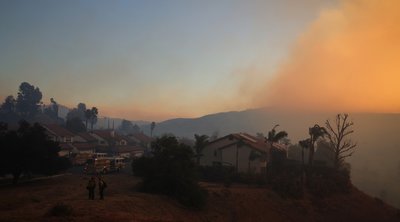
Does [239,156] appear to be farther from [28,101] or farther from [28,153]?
[28,101]

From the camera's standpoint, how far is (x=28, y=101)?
171 meters

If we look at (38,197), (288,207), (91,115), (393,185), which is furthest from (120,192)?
(393,185)

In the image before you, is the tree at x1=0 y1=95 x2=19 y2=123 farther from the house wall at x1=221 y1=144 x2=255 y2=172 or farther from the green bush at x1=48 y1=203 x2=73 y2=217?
the green bush at x1=48 y1=203 x2=73 y2=217

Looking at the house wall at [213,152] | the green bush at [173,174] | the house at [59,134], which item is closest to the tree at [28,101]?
the house at [59,134]

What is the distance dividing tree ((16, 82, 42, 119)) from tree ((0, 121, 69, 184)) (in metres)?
132

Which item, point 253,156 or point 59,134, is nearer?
point 253,156

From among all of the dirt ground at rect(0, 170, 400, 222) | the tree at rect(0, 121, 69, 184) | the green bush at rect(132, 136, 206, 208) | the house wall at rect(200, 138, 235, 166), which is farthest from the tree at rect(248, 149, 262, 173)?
the tree at rect(0, 121, 69, 184)

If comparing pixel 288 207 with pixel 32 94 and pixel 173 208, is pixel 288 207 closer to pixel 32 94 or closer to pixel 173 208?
pixel 173 208

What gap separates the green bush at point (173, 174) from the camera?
3856 cm

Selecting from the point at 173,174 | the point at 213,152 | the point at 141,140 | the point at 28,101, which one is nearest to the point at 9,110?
the point at 28,101

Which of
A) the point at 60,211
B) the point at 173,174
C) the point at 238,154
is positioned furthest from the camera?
the point at 238,154

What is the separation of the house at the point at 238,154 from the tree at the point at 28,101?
12548 centimetres

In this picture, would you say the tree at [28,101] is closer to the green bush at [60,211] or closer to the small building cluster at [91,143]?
the small building cluster at [91,143]

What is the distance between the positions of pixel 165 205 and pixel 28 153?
55.9ft
